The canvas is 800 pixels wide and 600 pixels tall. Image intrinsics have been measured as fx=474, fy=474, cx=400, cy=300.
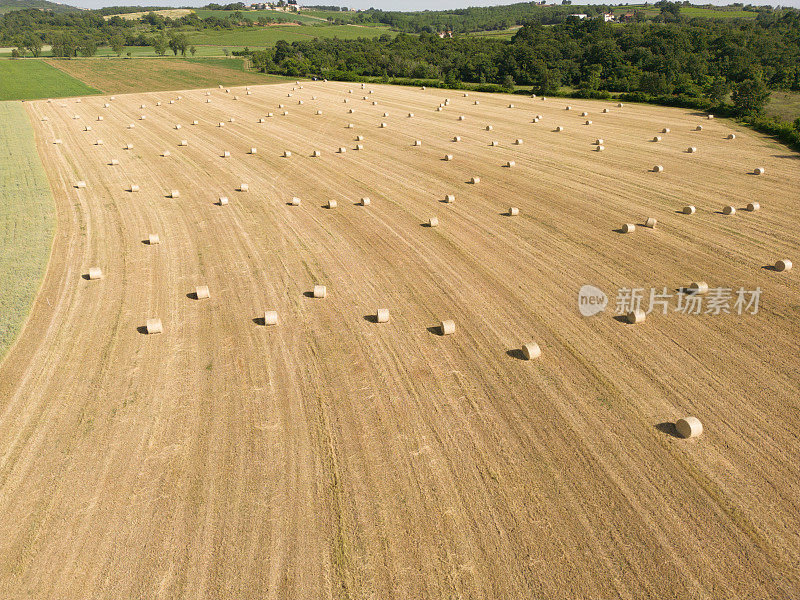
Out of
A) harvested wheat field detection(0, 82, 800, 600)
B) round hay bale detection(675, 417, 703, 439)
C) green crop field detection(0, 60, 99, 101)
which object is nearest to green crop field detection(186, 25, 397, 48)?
green crop field detection(0, 60, 99, 101)

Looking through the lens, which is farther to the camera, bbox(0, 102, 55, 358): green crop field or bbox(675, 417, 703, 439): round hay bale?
bbox(0, 102, 55, 358): green crop field

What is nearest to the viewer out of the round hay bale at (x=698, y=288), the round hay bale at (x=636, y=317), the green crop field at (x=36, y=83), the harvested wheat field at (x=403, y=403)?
the harvested wheat field at (x=403, y=403)

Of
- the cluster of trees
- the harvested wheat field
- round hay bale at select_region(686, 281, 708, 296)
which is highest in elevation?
the cluster of trees

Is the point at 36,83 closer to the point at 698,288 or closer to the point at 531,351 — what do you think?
the point at 531,351

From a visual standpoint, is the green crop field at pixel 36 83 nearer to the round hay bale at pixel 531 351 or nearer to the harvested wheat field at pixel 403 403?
the harvested wheat field at pixel 403 403

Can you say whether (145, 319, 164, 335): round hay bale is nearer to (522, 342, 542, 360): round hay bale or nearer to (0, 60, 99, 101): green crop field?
(522, 342, 542, 360): round hay bale

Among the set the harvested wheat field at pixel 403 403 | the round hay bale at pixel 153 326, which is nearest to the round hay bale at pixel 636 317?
the harvested wheat field at pixel 403 403
